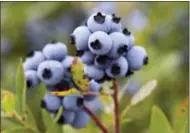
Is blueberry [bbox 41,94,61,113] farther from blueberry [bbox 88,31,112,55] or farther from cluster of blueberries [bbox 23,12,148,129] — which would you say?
blueberry [bbox 88,31,112,55]

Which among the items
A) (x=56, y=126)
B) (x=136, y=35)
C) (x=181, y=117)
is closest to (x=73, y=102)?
(x=56, y=126)

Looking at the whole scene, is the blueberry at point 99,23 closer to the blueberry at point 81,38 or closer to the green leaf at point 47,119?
the blueberry at point 81,38

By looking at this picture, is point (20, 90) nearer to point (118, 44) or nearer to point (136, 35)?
point (118, 44)

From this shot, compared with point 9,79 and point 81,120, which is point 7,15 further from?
point 81,120

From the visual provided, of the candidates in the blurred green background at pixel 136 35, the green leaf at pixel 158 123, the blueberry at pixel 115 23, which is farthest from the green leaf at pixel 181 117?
the blurred green background at pixel 136 35

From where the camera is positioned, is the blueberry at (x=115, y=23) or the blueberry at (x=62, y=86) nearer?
the blueberry at (x=115, y=23)

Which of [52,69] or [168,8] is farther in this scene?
[168,8]

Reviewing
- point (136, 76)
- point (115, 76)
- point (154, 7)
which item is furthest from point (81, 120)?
point (154, 7)

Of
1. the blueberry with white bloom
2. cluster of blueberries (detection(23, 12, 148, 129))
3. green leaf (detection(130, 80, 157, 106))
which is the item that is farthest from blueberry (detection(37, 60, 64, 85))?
green leaf (detection(130, 80, 157, 106))
